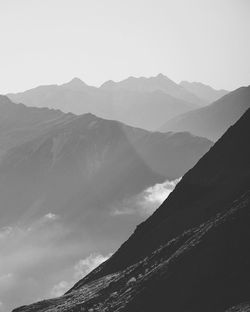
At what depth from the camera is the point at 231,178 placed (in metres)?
60.6

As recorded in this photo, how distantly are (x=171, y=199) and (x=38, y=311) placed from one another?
2688 cm

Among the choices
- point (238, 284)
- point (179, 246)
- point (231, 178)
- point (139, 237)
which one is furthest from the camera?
point (139, 237)

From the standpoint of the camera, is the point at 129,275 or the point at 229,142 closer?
the point at 129,275

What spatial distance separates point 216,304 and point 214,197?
2854cm

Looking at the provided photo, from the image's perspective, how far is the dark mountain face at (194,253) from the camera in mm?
33688

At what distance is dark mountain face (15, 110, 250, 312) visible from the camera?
33688 millimetres

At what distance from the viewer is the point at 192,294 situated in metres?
34.9

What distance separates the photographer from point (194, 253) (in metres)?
40.8

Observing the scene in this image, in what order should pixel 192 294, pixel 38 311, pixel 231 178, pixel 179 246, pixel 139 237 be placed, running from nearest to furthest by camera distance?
pixel 192 294 → pixel 179 246 → pixel 38 311 → pixel 231 178 → pixel 139 237

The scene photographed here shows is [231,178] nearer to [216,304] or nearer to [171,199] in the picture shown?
[171,199]

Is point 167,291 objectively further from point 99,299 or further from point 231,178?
point 231,178

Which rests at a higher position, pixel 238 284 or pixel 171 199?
pixel 171 199

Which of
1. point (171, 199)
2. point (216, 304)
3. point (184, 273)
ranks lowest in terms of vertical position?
point (216, 304)

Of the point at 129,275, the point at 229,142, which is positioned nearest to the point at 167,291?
the point at 129,275
